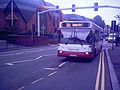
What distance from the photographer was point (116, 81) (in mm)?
9891

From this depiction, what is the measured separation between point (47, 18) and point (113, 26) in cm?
4508

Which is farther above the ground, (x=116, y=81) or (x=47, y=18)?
(x=47, y=18)

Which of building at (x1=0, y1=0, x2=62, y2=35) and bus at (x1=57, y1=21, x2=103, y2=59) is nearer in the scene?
bus at (x1=57, y1=21, x2=103, y2=59)

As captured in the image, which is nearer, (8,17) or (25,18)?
(8,17)

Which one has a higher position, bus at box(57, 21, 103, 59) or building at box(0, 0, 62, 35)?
building at box(0, 0, 62, 35)

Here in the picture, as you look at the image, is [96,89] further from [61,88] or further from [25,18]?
[25,18]

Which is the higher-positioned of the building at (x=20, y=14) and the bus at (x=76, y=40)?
the building at (x=20, y=14)

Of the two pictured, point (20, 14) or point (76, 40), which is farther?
point (20, 14)

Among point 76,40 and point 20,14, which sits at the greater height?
point 20,14

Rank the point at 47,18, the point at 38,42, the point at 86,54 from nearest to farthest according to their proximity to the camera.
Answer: the point at 86,54, the point at 38,42, the point at 47,18

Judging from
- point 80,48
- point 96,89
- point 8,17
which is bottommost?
point 96,89

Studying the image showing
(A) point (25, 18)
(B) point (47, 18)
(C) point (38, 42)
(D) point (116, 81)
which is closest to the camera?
(D) point (116, 81)

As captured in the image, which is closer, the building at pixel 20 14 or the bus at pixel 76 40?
the bus at pixel 76 40

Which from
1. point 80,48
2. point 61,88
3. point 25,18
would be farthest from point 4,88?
point 25,18
